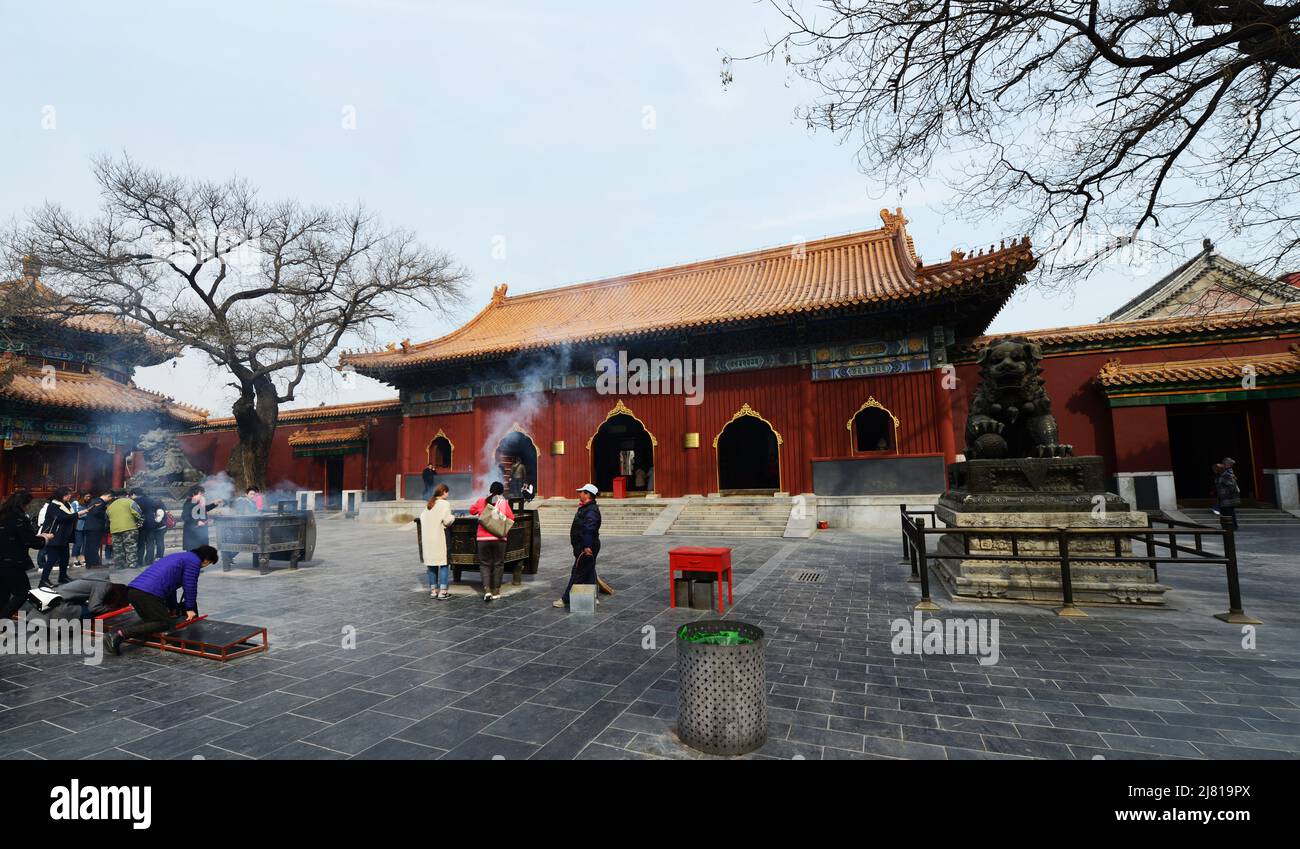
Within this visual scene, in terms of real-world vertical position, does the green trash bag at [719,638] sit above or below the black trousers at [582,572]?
above

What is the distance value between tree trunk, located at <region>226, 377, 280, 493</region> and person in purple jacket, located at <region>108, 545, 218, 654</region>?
50.7 ft

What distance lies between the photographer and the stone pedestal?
572 centimetres

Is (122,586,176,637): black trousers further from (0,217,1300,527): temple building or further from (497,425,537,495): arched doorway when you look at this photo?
(497,425,537,495): arched doorway

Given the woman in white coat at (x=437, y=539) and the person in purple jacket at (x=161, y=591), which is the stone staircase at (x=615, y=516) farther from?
the person in purple jacket at (x=161, y=591)

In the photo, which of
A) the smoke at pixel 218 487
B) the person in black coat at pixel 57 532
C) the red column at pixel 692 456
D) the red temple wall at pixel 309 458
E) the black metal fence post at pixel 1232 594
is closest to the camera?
the black metal fence post at pixel 1232 594

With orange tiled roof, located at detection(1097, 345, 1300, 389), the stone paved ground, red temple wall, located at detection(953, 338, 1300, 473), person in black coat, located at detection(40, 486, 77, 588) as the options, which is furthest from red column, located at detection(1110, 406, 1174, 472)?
person in black coat, located at detection(40, 486, 77, 588)

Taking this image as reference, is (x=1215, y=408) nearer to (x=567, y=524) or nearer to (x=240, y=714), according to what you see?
(x=567, y=524)

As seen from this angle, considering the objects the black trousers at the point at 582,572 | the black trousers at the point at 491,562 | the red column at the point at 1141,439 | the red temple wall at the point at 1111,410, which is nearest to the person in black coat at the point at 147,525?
the black trousers at the point at 491,562

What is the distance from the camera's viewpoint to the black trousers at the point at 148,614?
4883 millimetres

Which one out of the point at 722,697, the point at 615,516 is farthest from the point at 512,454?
the point at 722,697

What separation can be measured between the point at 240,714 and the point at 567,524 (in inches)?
438

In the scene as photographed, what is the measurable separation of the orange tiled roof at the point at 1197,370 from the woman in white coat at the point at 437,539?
→ 592 inches

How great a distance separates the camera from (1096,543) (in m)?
6.07
